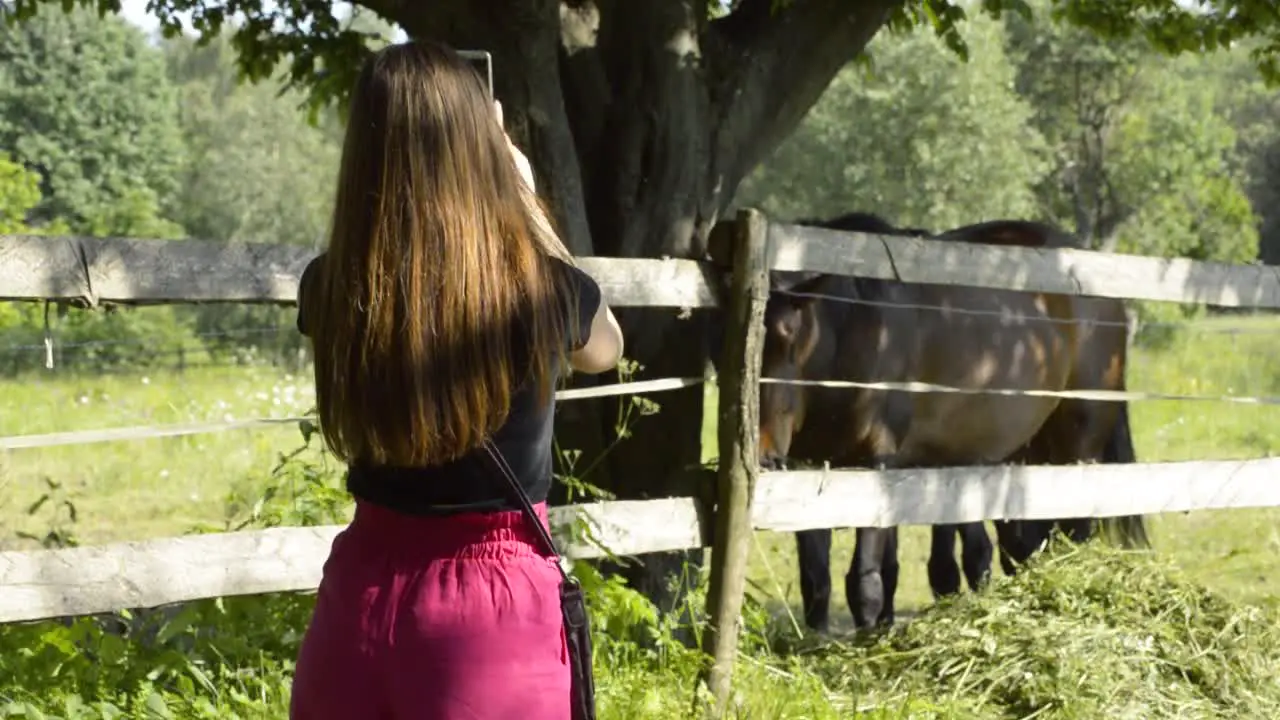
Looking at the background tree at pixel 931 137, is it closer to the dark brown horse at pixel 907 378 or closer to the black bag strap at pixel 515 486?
the dark brown horse at pixel 907 378

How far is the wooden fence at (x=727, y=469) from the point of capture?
3.41 metres

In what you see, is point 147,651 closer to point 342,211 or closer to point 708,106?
point 342,211

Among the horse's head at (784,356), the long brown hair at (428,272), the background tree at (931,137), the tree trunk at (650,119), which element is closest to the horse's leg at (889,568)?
the horse's head at (784,356)

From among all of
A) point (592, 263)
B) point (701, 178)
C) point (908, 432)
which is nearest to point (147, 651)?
point (592, 263)

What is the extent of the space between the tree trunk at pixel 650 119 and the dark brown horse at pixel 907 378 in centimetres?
65

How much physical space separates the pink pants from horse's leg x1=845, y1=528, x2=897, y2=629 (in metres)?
4.82

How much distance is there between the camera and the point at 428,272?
2.06 m

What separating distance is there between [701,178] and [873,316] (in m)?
1.63

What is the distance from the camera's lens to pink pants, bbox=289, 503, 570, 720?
7.00 ft

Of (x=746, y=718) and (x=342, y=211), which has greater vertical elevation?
(x=342, y=211)

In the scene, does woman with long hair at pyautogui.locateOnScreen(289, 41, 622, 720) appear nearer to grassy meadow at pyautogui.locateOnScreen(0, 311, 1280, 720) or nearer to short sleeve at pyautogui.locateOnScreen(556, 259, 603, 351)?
short sleeve at pyautogui.locateOnScreen(556, 259, 603, 351)

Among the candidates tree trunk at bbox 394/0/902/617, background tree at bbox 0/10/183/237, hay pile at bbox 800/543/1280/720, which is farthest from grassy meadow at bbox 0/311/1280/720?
background tree at bbox 0/10/183/237

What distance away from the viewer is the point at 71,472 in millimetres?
11070

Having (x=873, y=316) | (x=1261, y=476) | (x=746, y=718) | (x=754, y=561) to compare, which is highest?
(x=873, y=316)
